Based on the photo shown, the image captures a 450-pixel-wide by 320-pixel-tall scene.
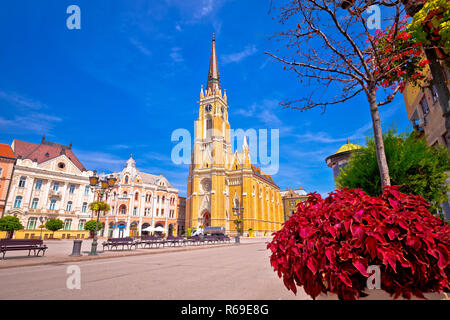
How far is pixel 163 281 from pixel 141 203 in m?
48.8

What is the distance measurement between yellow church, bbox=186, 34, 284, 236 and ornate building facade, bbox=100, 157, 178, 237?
224 inches

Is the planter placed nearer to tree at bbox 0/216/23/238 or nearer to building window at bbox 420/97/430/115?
building window at bbox 420/97/430/115

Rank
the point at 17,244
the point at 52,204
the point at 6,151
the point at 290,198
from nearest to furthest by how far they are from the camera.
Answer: the point at 17,244, the point at 6,151, the point at 52,204, the point at 290,198

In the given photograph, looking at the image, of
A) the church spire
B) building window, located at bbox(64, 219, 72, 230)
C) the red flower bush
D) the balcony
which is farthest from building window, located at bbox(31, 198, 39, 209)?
the red flower bush

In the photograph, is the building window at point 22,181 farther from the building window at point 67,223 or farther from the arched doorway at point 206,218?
the arched doorway at point 206,218

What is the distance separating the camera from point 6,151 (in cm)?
3759

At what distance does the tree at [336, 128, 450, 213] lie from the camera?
273 inches

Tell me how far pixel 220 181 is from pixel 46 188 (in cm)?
3398

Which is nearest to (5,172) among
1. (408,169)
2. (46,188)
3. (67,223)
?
(46,188)

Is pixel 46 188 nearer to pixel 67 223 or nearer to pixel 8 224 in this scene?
pixel 67 223

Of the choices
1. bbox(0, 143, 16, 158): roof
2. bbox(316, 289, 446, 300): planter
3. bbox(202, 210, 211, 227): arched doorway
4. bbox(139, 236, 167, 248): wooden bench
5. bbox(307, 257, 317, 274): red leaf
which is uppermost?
bbox(0, 143, 16, 158): roof

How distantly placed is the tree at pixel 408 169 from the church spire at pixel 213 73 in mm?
63180

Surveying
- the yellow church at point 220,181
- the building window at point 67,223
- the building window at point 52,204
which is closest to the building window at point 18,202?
the building window at point 52,204
